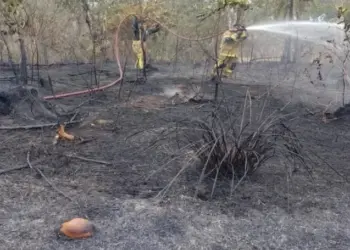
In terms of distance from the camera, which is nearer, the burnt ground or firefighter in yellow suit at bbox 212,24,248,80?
the burnt ground

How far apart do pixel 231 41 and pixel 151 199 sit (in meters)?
5.52

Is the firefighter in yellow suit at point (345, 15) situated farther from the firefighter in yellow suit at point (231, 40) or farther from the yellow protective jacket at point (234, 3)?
the firefighter in yellow suit at point (231, 40)

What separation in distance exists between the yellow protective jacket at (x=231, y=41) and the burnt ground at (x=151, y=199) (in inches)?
133

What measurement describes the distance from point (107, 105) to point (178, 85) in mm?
2543

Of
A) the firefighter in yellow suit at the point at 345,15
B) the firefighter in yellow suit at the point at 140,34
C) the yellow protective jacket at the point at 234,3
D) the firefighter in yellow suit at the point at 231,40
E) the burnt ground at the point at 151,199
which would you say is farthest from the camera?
the firefighter in yellow suit at the point at 140,34

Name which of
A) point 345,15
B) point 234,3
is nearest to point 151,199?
point 234,3

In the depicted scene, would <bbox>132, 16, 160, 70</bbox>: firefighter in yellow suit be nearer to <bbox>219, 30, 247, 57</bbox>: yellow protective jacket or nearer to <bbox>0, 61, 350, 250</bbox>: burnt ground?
<bbox>219, 30, 247, 57</bbox>: yellow protective jacket

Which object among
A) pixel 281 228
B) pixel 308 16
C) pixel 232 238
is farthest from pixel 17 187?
pixel 308 16

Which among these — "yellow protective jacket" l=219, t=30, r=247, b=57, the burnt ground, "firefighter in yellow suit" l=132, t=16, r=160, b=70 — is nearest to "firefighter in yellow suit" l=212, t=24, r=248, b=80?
"yellow protective jacket" l=219, t=30, r=247, b=57

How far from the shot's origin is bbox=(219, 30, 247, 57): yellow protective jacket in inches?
324

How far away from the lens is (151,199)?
10.8ft

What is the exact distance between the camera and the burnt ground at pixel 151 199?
284 centimetres

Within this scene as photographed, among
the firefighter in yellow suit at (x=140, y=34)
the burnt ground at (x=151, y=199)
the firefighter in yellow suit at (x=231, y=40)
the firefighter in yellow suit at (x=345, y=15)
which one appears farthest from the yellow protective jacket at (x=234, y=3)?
the firefighter in yellow suit at (x=140, y=34)

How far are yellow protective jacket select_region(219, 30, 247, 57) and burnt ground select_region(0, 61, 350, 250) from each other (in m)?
3.38
